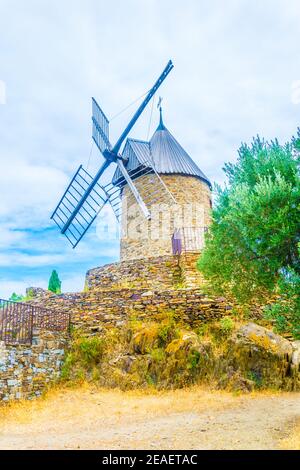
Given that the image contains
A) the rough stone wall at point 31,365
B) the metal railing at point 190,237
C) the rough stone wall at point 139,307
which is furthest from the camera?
the metal railing at point 190,237

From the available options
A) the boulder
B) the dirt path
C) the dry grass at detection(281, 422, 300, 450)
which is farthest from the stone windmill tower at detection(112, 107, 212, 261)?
the dry grass at detection(281, 422, 300, 450)

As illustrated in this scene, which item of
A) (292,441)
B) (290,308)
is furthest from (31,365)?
(292,441)

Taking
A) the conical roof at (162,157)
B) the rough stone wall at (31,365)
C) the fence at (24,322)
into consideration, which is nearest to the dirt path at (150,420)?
the rough stone wall at (31,365)

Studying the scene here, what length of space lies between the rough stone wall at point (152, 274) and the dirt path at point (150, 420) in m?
6.38

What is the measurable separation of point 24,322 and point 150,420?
5.61 meters

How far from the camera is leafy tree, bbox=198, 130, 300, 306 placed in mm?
8430

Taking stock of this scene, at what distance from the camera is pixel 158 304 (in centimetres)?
1478

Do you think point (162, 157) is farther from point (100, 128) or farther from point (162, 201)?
point (100, 128)

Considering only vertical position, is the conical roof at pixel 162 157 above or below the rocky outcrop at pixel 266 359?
above

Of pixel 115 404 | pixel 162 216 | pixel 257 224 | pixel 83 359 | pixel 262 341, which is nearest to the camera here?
pixel 257 224

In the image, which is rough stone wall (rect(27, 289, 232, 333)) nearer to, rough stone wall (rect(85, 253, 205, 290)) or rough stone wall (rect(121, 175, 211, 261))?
rough stone wall (rect(85, 253, 205, 290))

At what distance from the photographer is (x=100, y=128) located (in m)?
26.6

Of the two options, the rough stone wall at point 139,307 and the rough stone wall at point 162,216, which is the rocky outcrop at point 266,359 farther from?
the rough stone wall at point 162,216

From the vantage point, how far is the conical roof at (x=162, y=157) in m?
24.2
